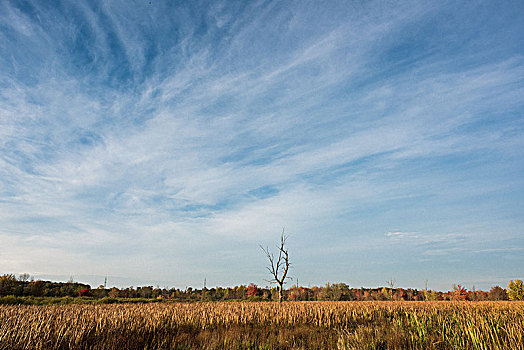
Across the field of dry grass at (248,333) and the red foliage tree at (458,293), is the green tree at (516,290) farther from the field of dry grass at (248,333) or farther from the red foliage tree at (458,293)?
the field of dry grass at (248,333)

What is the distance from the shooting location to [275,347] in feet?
27.0

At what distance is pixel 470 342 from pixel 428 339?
1.06 m

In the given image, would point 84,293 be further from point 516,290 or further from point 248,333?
point 516,290

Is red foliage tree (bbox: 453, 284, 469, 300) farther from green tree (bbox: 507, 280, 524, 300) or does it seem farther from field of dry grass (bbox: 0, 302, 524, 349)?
field of dry grass (bbox: 0, 302, 524, 349)

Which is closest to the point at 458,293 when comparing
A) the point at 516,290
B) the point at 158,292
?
the point at 516,290

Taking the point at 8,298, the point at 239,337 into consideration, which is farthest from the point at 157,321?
the point at 8,298

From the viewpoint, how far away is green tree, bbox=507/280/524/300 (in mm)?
50969

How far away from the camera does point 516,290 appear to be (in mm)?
53062

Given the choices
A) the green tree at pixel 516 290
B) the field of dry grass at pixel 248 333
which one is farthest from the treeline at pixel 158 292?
the field of dry grass at pixel 248 333

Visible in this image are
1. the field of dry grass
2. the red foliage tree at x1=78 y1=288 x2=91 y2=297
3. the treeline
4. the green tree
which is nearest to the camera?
the field of dry grass

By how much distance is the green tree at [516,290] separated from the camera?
5097 centimetres

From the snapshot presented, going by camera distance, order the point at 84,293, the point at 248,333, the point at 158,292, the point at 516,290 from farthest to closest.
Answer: the point at 158,292, the point at 516,290, the point at 84,293, the point at 248,333

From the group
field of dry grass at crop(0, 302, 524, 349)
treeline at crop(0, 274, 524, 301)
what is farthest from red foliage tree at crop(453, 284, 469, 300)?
field of dry grass at crop(0, 302, 524, 349)

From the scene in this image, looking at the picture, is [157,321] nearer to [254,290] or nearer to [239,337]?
[239,337]
